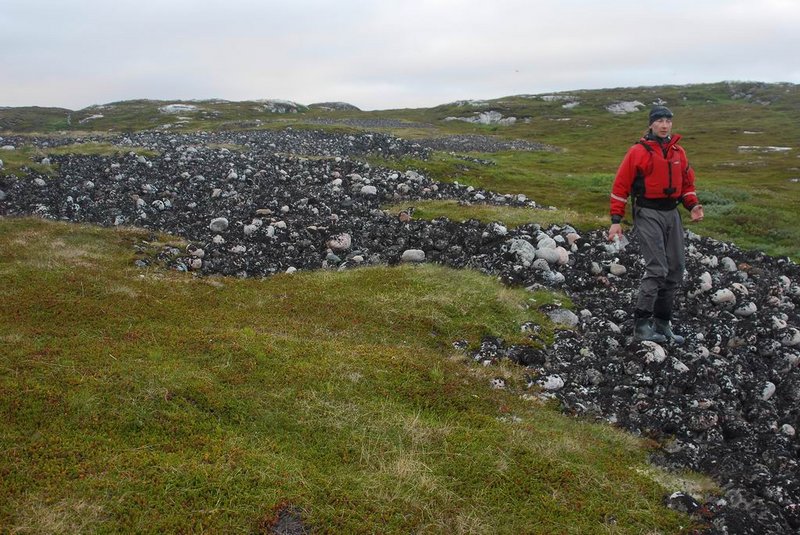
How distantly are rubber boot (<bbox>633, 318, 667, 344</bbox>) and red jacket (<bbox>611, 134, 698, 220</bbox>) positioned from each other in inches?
85.9

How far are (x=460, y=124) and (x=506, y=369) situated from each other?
357ft

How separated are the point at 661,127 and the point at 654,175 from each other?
874 mm

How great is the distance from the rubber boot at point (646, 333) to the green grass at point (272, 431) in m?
2.32

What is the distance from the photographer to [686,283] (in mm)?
14148

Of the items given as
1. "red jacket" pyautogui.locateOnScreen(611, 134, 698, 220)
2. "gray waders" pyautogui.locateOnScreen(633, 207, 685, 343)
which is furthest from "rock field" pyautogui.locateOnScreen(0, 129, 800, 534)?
"red jacket" pyautogui.locateOnScreen(611, 134, 698, 220)

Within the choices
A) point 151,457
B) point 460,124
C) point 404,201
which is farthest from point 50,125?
point 151,457

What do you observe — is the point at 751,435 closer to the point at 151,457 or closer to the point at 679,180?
the point at 679,180

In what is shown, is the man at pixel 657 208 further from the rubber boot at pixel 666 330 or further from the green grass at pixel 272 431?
the green grass at pixel 272 431

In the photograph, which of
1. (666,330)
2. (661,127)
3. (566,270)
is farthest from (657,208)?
(566,270)

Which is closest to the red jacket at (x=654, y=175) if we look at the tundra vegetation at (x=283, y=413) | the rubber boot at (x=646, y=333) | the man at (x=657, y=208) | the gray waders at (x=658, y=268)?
the man at (x=657, y=208)

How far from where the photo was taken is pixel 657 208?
10.6 m

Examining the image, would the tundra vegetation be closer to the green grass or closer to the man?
the green grass

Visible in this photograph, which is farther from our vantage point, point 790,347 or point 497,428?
point 790,347

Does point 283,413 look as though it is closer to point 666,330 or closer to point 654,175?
point 666,330
